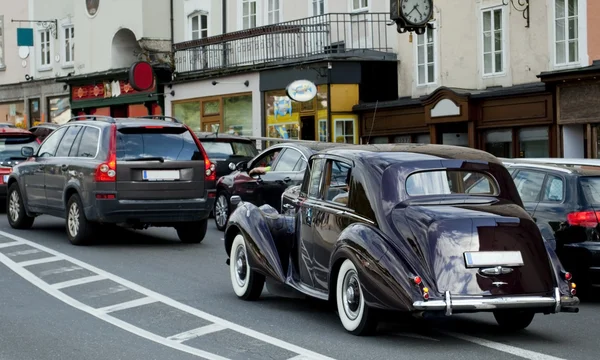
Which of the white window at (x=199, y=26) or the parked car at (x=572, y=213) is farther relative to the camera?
the white window at (x=199, y=26)

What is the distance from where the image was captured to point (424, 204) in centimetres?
953

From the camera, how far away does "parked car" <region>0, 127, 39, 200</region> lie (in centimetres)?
2317

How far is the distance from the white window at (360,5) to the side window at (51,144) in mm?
15086

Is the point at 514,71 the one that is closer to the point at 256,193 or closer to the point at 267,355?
the point at 256,193

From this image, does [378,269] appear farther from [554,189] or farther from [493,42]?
[493,42]

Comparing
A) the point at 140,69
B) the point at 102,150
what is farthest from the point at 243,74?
the point at 102,150

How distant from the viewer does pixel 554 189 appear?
12383 millimetres

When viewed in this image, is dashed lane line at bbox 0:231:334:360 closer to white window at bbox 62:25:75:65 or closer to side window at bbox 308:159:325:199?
side window at bbox 308:159:325:199

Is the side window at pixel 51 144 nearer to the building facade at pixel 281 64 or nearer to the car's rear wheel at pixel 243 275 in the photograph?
the car's rear wheel at pixel 243 275

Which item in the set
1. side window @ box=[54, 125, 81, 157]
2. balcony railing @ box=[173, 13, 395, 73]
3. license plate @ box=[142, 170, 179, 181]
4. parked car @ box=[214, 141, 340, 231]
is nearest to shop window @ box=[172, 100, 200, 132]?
balcony railing @ box=[173, 13, 395, 73]

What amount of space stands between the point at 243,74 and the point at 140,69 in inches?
249

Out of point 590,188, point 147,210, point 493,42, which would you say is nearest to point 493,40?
point 493,42

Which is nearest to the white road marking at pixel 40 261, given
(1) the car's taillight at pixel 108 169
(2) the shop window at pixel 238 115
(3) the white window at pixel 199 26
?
(1) the car's taillight at pixel 108 169

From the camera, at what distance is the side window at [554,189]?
40.3ft
